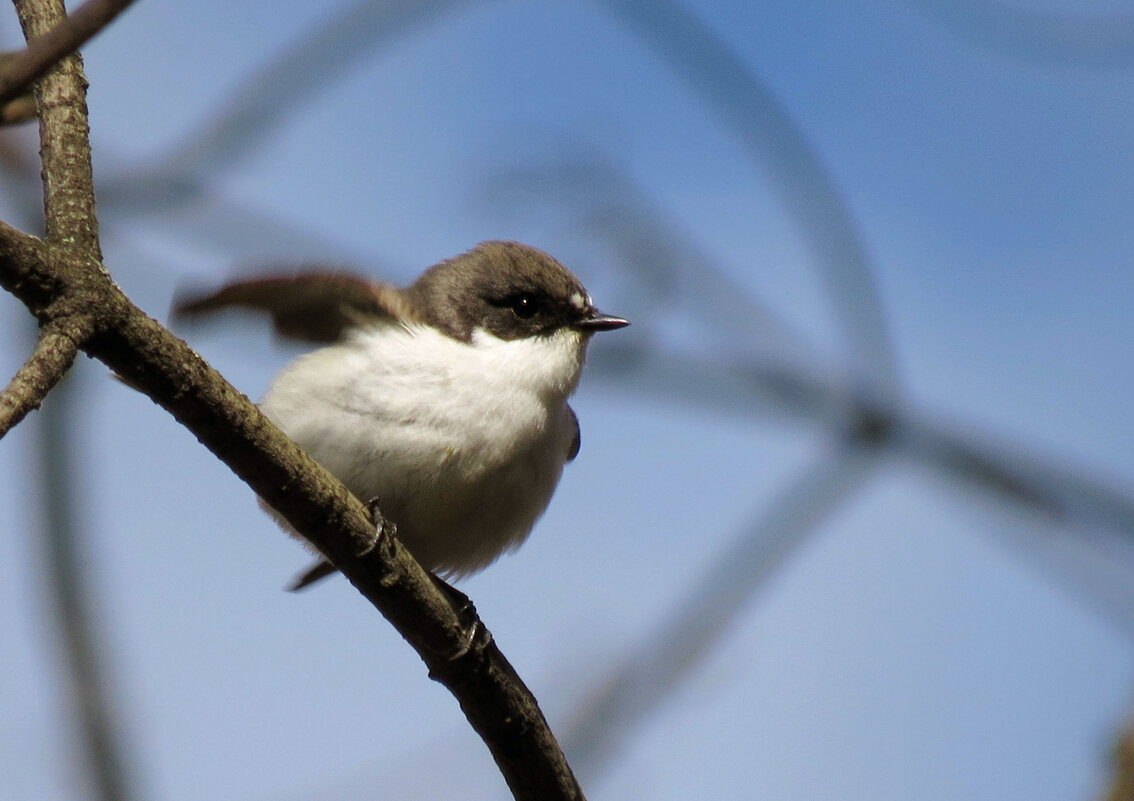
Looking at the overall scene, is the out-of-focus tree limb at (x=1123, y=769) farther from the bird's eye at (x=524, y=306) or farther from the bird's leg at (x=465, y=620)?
the bird's eye at (x=524, y=306)

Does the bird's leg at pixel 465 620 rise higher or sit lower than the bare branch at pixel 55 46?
lower

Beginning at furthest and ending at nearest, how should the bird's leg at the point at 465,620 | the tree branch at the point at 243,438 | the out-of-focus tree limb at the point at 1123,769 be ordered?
the bird's leg at the point at 465,620, the out-of-focus tree limb at the point at 1123,769, the tree branch at the point at 243,438

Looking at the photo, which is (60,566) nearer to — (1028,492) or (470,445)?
(470,445)

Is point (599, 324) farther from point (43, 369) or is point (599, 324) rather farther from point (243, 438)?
point (43, 369)

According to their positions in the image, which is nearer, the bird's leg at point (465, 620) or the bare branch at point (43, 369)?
the bare branch at point (43, 369)

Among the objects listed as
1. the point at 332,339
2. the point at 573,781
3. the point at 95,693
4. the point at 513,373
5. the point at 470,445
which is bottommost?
the point at 573,781

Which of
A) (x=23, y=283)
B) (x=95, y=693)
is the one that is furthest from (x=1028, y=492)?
(x=95, y=693)

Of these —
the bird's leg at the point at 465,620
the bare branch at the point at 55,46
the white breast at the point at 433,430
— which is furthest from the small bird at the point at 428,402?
the bare branch at the point at 55,46
